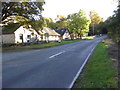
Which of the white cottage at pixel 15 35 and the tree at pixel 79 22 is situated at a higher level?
the tree at pixel 79 22

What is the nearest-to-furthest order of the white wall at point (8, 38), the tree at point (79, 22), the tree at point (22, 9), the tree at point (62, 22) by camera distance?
the tree at point (22, 9), the white wall at point (8, 38), the tree at point (79, 22), the tree at point (62, 22)

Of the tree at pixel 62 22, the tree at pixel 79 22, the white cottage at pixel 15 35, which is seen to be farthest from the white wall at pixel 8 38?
the tree at pixel 62 22

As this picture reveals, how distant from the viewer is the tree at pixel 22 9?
23.8m

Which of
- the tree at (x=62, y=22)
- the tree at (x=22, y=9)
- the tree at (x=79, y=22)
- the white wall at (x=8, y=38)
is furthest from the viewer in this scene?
the tree at (x=62, y=22)

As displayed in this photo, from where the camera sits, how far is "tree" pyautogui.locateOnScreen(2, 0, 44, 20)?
23.8 metres

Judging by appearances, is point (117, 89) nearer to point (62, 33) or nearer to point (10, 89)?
point (10, 89)

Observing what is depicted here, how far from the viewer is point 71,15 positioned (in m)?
71.1

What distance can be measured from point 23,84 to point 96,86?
279 centimetres

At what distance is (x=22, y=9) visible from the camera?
24.6 meters

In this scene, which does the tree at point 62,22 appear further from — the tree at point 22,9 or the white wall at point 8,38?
the tree at point 22,9

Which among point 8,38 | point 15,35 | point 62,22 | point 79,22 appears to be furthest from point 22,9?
point 62,22

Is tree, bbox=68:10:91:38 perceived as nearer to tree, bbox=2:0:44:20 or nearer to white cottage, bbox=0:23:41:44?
white cottage, bbox=0:23:41:44

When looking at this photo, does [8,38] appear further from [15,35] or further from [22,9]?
[22,9]

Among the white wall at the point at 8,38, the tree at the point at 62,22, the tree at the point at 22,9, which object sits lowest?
the white wall at the point at 8,38
